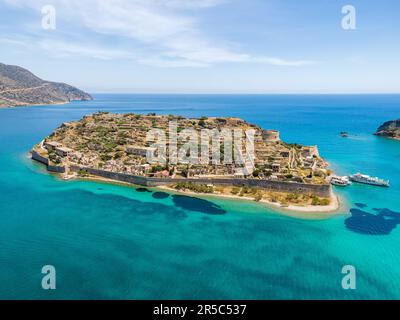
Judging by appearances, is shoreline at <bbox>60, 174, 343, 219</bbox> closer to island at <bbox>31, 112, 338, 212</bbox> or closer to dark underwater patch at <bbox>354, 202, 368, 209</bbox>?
island at <bbox>31, 112, 338, 212</bbox>

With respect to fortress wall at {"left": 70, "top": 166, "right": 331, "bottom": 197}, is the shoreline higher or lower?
lower

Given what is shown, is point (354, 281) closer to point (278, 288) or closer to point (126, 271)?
point (278, 288)

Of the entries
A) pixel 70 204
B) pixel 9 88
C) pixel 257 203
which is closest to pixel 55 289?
pixel 70 204

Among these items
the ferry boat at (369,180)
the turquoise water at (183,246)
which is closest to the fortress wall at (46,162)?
the turquoise water at (183,246)

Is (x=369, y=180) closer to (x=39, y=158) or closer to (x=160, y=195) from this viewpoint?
(x=160, y=195)

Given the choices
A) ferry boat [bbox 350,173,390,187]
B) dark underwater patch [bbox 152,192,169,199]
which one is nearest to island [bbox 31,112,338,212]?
dark underwater patch [bbox 152,192,169,199]

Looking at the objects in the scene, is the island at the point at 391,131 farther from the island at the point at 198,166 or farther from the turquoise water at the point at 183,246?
the turquoise water at the point at 183,246
